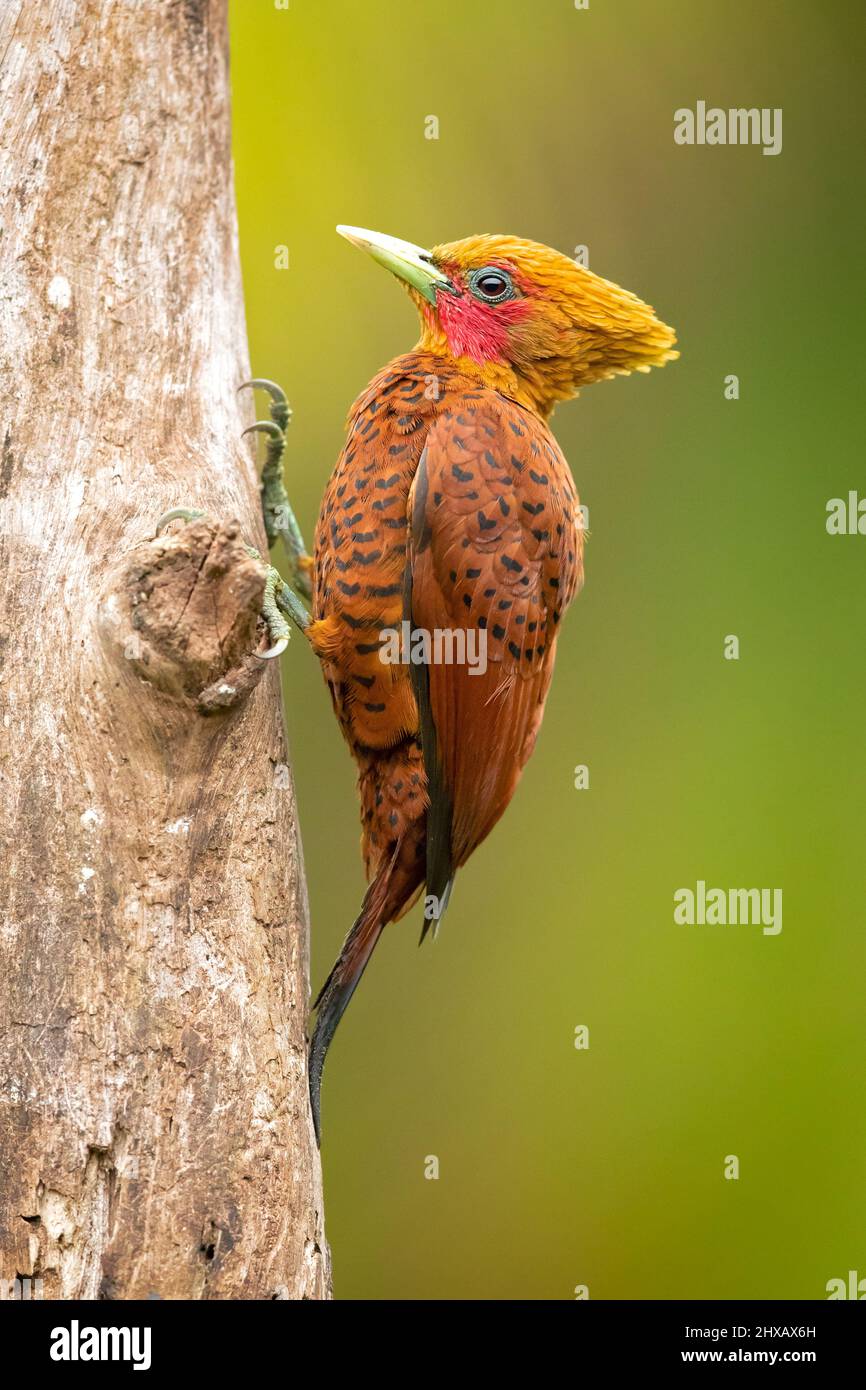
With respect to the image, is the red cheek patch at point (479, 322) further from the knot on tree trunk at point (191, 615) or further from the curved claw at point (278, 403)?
the knot on tree trunk at point (191, 615)

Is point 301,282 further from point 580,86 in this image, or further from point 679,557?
point 679,557

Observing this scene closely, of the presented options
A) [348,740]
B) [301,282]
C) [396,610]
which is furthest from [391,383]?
[301,282]

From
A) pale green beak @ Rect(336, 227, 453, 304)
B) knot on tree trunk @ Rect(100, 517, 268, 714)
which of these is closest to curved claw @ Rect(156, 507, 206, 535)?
knot on tree trunk @ Rect(100, 517, 268, 714)

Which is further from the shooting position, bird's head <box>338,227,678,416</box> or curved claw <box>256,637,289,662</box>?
bird's head <box>338,227,678,416</box>

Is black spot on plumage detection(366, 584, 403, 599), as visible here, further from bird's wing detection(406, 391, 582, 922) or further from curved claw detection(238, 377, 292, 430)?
curved claw detection(238, 377, 292, 430)

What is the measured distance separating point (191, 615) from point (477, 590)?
29.9 inches

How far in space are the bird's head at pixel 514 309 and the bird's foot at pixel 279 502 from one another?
0.37 metres

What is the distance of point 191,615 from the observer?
2209 mm

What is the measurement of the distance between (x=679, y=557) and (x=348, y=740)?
2168mm

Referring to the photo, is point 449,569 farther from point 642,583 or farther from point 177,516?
point 642,583

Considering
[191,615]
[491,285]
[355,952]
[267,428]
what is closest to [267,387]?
[267,428]

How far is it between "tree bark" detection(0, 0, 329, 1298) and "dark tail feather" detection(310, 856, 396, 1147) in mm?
72

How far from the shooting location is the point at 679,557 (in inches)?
189

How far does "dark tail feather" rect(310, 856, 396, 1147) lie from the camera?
258 centimetres
